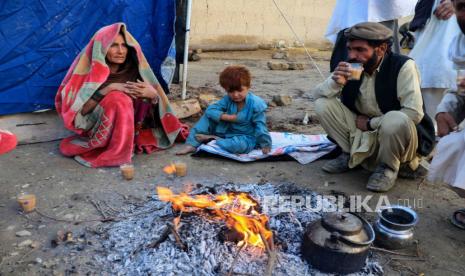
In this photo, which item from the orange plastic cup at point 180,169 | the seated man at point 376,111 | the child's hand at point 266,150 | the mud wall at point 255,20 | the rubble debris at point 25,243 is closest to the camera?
the rubble debris at point 25,243

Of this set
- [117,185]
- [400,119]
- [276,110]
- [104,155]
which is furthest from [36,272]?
[276,110]

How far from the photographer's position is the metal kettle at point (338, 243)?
8.52 ft

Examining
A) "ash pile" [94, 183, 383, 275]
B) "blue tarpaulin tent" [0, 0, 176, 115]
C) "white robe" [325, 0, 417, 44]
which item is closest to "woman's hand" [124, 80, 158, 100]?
"blue tarpaulin tent" [0, 0, 176, 115]

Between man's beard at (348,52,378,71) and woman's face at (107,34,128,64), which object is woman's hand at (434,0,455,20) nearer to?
man's beard at (348,52,378,71)

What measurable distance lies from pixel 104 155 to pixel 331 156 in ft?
7.85

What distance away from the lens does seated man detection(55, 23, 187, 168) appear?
4.32 metres

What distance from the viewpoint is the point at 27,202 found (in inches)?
132

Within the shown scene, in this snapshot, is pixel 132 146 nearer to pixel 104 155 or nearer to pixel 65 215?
pixel 104 155

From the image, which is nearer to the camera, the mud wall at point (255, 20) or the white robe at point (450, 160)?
the white robe at point (450, 160)

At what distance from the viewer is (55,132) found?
16.2 feet

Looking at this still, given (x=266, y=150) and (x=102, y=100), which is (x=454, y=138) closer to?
(x=266, y=150)

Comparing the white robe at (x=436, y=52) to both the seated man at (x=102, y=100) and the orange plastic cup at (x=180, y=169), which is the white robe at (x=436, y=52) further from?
the seated man at (x=102, y=100)

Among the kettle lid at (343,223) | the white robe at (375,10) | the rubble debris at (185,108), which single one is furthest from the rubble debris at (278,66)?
the kettle lid at (343,223)

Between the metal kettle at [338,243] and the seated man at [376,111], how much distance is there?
1315 mm
